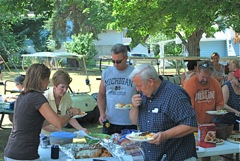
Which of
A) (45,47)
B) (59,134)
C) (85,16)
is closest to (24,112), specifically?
(59,134)

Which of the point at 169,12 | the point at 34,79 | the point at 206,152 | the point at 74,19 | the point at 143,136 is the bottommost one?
the point at 206,152

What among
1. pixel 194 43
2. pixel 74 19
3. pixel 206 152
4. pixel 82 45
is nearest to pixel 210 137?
pixel 206 152

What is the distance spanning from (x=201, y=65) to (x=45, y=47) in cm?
3185

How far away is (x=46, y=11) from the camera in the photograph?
8953mm

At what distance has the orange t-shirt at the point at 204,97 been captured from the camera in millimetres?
4527

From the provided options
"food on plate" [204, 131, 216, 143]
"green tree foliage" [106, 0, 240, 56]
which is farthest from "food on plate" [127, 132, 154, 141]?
"green tree foliage" [106, 0, 240, 56]

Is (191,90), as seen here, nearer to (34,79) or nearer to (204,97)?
(204,97)

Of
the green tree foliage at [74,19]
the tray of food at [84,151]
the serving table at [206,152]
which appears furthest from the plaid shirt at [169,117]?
the green tree foliage at [74,19]

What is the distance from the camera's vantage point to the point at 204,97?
4.58 m

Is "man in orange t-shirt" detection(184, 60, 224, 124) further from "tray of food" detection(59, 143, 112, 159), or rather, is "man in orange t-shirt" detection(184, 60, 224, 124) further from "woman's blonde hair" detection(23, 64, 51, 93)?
"woman's blonde hair" detection(23, 64, 51, 93)

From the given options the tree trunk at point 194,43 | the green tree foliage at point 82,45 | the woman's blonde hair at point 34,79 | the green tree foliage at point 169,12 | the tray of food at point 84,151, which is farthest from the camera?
the green tree foliage at point 82,45

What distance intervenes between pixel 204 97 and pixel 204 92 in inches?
2.2

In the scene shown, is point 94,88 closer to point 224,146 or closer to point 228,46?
point 224,146

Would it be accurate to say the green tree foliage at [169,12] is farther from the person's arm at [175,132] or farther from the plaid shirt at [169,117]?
the person's arm at [175,132]
